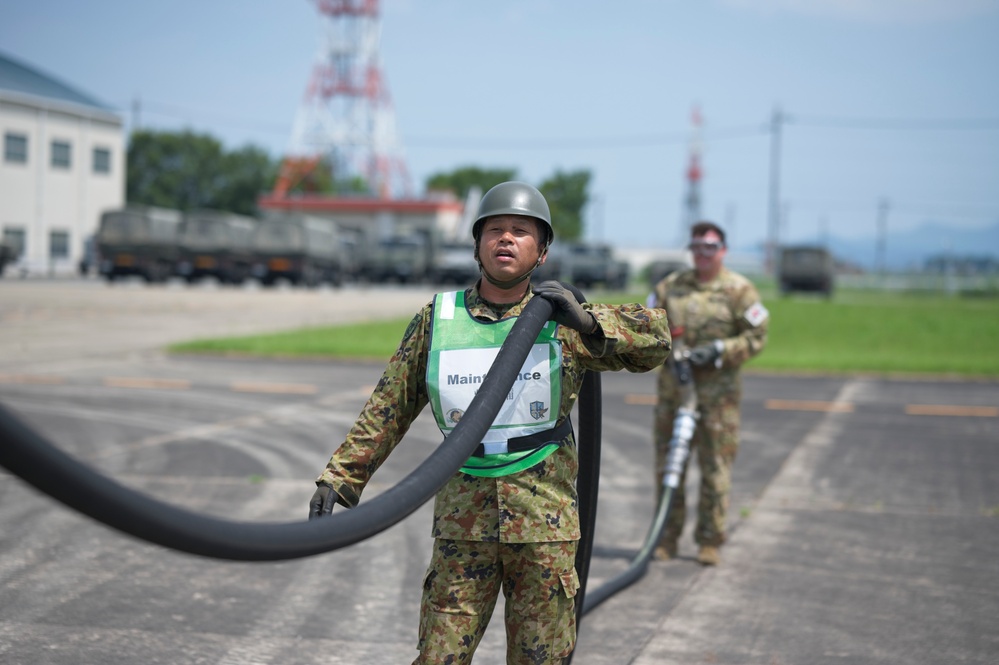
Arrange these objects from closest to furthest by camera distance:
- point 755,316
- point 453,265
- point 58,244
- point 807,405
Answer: point 755,316
point 807,405
point 453,265
point 58,244

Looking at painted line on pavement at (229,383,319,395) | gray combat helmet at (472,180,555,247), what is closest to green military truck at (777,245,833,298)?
painted line on pavement at (229,383,319,395)

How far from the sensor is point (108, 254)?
43.6 m

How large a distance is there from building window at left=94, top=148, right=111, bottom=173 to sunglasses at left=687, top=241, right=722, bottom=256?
57203 millimetres

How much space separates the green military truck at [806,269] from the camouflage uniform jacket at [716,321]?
4749cm

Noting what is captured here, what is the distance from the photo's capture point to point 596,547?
7293 millimetres

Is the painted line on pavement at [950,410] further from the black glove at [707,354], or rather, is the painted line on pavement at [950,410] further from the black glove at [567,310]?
the black glove at [567,310]

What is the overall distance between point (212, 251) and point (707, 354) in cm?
4134

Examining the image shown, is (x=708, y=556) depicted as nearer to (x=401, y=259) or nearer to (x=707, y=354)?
(x=707, y=354)

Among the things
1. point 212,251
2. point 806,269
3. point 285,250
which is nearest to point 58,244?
point 212,251

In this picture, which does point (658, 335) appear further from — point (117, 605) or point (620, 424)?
point (620, 424)

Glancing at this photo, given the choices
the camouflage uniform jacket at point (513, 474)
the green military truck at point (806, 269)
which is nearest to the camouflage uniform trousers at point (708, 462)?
the camouflage uniform jacket at point (513, 474)

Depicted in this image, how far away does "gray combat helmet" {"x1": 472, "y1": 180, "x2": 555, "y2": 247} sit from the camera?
3.55 metres

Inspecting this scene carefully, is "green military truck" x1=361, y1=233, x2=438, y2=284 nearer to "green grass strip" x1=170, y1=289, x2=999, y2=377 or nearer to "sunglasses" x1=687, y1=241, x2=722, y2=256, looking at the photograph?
"green grass strip" x1=170, y1=289, x2=999, y2=377

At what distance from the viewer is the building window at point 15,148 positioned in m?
54.0
